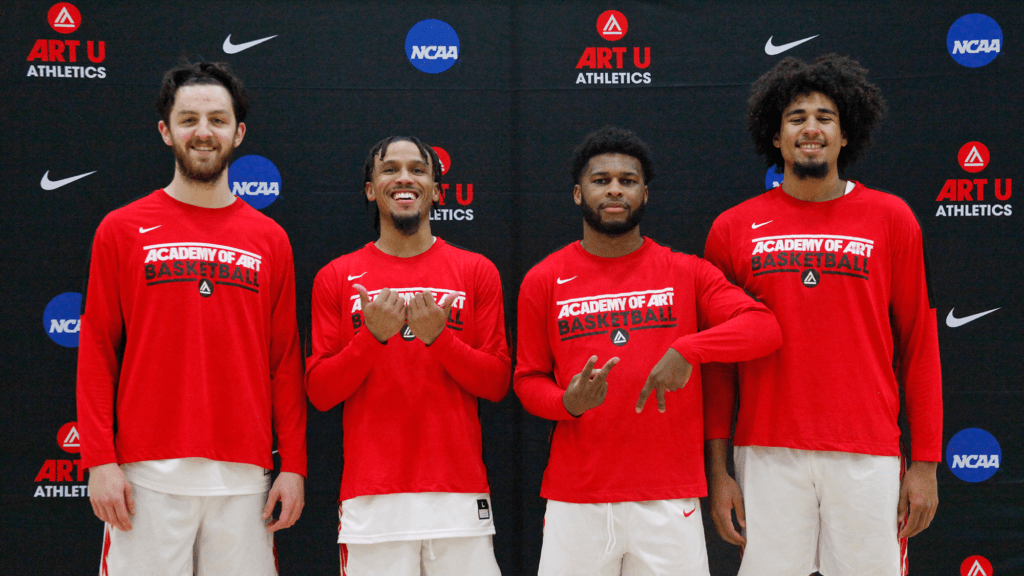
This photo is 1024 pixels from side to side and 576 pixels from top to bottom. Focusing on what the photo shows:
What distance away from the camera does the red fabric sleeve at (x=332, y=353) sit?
2.40 m

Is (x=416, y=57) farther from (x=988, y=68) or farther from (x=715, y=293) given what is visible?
(x=988, y=68)

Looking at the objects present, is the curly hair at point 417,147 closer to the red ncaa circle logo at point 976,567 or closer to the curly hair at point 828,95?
the curly hair at point 828,95

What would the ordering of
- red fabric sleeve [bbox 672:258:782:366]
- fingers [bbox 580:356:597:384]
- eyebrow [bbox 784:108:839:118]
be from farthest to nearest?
eyebrow [bbox 784:108:839:118] < red fabric sleeve [bbox 672:258:782:366] < fingers [bbox 580:356:597:384]

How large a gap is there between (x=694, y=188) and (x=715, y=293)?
1.00m

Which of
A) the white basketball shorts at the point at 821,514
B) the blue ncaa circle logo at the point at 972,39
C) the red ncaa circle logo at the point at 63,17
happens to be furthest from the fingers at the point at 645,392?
the red ncaa circle logo at the point at 63,17

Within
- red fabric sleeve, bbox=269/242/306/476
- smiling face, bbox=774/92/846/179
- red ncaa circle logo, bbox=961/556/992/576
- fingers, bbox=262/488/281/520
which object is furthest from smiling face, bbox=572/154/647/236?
red ncaa circle logo, bbox=961/556/992/576

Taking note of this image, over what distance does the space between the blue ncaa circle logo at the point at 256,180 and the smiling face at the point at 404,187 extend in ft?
2.50

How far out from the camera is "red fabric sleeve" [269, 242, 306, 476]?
102 inches

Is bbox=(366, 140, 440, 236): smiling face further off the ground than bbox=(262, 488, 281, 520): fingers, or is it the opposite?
bbox=(366, 140, 440, 236): smiling face

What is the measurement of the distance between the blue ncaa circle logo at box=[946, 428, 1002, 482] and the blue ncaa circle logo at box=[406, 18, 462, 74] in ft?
9.56

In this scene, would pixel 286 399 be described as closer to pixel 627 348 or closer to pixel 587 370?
pixel 587 370

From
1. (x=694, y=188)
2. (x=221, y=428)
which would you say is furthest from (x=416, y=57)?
(x=221, y=428)

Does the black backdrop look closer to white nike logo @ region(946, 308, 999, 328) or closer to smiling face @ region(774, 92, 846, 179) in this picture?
white nike logo @ region(946, 308, 999, 328)

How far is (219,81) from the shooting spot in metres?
2.70
